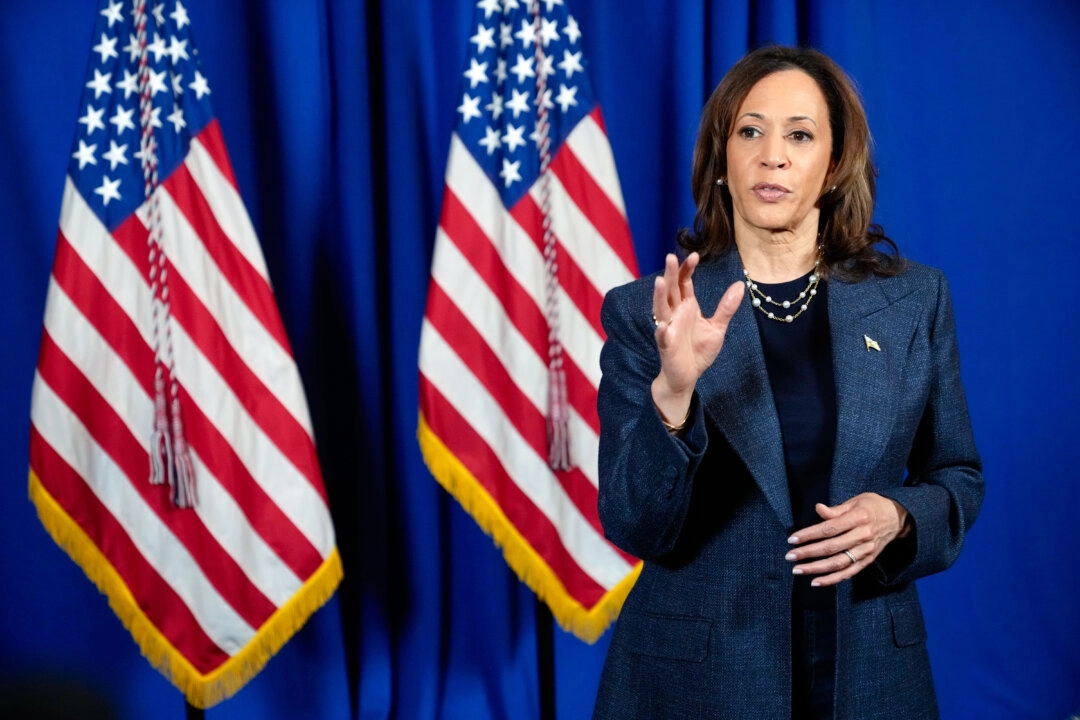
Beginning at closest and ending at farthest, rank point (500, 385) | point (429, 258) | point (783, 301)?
point (783, 301) < point (500, 385) < point (429, 258)

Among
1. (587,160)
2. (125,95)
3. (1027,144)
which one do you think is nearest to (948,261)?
(1027,144)

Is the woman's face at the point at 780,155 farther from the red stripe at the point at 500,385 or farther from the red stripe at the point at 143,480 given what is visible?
the red stripe at the point at 143,480

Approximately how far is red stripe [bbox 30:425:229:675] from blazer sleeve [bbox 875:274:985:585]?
1799 mm

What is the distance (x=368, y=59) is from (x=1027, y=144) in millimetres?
2005

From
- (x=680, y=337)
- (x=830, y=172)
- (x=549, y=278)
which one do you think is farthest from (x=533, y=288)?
(x=680, y=337)

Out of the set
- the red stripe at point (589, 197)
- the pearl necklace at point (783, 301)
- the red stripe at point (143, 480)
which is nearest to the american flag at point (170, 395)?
the red stripe at point (143, 480)

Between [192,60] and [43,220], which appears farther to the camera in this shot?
[43,220]

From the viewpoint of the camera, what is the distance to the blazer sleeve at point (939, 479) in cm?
121

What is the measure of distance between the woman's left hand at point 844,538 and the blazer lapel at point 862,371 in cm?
6

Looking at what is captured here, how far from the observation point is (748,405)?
4.10ft

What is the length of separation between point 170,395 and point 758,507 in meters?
1.69

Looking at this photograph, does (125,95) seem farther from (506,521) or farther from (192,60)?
(506,521)

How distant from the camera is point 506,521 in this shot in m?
2.71

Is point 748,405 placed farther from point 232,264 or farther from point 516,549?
point 232,264
